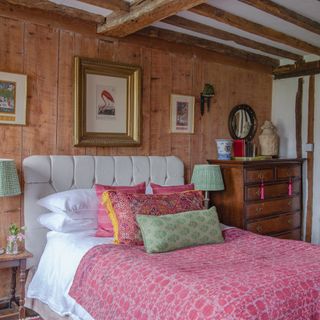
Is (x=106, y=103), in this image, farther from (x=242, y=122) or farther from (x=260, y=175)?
(x=242, y=122)

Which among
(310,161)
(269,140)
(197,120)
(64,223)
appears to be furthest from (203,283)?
(310,161)

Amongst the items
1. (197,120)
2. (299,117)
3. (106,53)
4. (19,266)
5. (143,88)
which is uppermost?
(106,53)

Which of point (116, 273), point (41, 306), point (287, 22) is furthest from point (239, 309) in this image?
point (287, 22)

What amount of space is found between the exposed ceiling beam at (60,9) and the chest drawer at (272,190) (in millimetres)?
2105

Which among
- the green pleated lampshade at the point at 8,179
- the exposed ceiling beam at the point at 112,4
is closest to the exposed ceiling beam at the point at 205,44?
the exposed ceiling beam at the point at 112,4

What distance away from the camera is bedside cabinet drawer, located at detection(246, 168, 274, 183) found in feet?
12.9

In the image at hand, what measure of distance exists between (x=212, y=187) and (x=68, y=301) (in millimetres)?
1761

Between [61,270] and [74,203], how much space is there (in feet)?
1.60

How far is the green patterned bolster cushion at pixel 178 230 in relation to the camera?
254 cm

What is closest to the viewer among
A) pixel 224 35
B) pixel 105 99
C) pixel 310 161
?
pixel 105 99

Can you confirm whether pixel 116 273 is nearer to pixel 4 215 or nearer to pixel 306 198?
pixel 4 215

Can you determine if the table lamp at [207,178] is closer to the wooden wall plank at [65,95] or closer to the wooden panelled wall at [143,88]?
the wooden panelled wall at [143,88]

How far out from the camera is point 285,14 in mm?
3244

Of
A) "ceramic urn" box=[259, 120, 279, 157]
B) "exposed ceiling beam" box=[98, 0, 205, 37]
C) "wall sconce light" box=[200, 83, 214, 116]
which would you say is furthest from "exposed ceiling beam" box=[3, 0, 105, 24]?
"ceramic urn" box=[259, 120, 279, 157]
